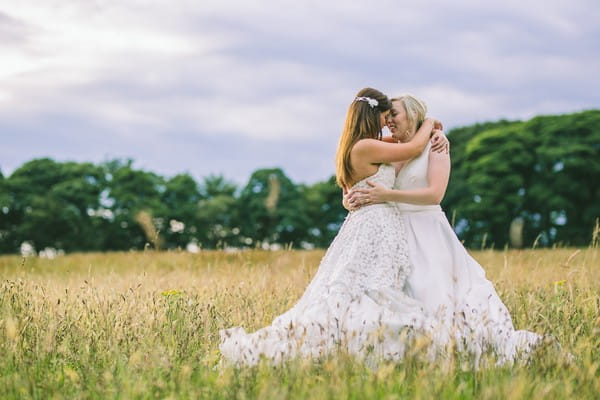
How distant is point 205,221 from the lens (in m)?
48.4

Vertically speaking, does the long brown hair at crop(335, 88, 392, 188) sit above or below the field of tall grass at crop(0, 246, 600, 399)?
above

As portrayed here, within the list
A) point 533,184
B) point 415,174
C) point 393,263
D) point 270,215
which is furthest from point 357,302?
point 270,215

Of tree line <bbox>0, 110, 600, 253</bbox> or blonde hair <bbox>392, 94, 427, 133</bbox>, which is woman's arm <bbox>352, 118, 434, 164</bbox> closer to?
blonde hair <bbox>392, 94, 427, 133</bbox>

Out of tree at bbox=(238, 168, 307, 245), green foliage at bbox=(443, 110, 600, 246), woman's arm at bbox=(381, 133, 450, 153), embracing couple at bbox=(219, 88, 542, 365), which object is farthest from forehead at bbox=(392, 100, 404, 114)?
tree at bbox=(238, 168, 307, 245)

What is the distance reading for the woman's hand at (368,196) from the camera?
526 cm

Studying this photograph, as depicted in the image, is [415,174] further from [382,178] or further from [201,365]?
[201,365]

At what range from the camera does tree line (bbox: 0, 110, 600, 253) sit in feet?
117

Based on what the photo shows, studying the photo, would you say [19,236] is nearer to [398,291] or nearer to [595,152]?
[595,152]

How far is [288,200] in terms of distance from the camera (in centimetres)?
4712

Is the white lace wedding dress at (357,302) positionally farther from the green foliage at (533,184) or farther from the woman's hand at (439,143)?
the green foliage at (533,184)

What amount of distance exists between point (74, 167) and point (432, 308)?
49019mm

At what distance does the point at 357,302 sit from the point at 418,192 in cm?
105

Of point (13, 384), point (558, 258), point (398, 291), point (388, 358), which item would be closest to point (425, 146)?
point (398, 291)

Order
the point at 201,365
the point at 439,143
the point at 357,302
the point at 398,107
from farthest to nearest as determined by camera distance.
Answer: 1. the point at 398,107
2. the point at 439,143
3. the point at 357,302
4. the point at 201,365
